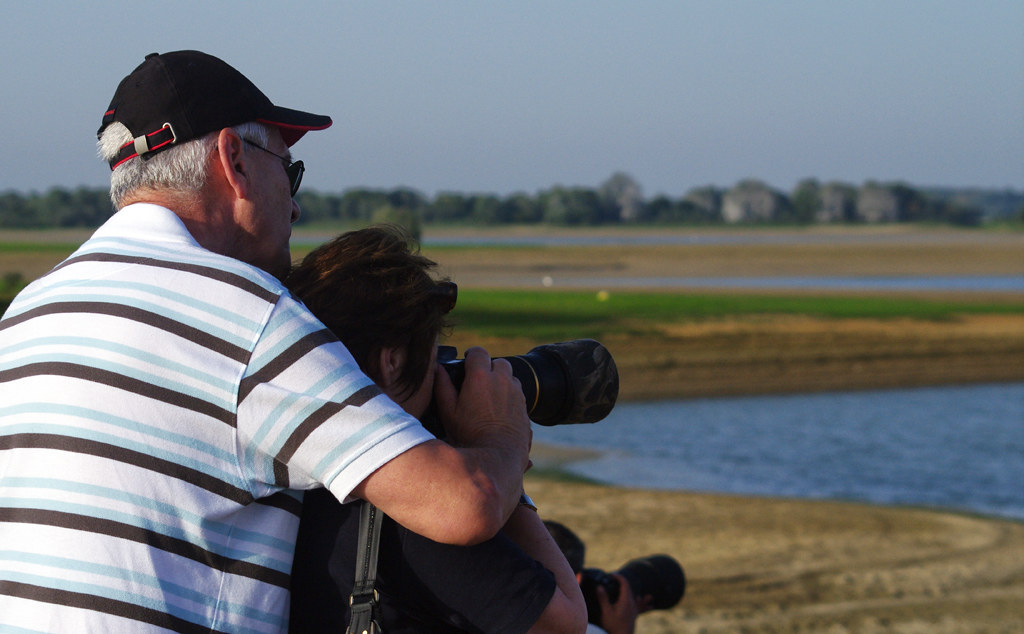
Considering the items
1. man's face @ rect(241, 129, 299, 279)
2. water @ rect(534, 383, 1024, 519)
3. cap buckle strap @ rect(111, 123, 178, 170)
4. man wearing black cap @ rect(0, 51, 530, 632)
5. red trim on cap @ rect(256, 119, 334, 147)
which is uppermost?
red trim on cap @ rect(256, 119, 334, 147)

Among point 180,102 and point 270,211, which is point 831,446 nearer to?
point 270,211

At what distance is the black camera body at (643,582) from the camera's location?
7.92 feet

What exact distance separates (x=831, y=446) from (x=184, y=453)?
10.6m

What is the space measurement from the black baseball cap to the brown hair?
0.25 metres

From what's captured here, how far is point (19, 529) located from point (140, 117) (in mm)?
584

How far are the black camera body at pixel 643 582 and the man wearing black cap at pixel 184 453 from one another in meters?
1.13

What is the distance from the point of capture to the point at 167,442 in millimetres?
1299

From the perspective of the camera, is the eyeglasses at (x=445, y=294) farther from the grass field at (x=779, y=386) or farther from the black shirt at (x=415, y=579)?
the black shirt at (x=415, y=579)

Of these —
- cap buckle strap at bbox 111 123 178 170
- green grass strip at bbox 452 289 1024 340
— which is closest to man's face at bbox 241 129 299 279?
cap buckle strap at bbox 111 123 178 170

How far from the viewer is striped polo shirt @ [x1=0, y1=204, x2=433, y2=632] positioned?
1290 millimetres

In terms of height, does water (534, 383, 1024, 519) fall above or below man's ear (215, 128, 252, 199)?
below

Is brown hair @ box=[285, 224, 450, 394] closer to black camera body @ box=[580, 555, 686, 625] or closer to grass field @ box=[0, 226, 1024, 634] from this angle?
grass field @ box=[0, 226, 1024, 634]

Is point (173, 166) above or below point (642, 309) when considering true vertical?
above

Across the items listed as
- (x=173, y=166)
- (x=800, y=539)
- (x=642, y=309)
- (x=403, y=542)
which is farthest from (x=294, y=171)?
(x=642, y=309)
